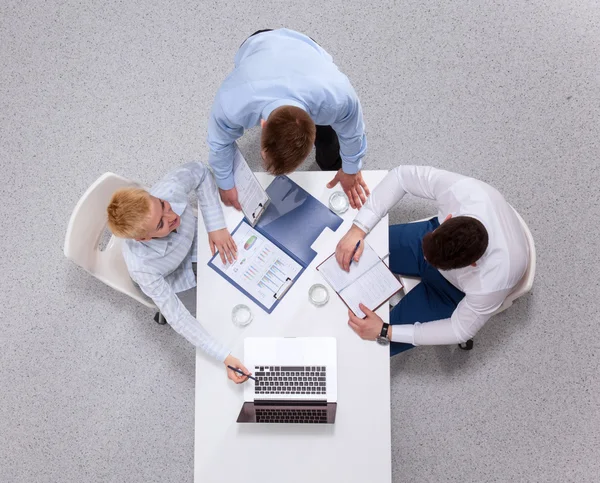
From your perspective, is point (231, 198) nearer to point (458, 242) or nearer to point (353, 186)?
point (353, 186)

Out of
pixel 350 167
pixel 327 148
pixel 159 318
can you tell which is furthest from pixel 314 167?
pixel 159 318

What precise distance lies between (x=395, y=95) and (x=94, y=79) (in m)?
1.50

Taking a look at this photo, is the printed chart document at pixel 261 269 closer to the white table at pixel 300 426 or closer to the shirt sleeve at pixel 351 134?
the white table at pixel 300 426

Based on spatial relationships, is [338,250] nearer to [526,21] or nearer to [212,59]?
[212,59]

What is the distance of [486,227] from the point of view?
1.58 metres

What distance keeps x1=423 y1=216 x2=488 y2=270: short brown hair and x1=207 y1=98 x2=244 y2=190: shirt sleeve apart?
0.70 meters

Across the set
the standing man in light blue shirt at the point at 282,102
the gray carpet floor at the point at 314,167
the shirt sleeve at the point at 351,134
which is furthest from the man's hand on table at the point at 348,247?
the gray carpet floor at the point at 314,167

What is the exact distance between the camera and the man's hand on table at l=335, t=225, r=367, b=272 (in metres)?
1.69

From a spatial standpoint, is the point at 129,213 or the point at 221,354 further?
the point at 221,354

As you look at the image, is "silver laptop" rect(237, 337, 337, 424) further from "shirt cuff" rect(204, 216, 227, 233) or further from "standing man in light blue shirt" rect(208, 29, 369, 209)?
"standing man in light blue shirt" rect(208, 29, 369, 209)

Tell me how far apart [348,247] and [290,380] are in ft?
1.57

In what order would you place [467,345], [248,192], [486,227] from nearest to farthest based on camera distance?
[486,227]
[248,192]
[467,345]

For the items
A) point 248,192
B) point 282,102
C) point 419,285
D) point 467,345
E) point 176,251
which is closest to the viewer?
point 282,102

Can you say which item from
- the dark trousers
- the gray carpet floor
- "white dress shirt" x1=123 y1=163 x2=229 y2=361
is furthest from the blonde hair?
the gray carpet floor
